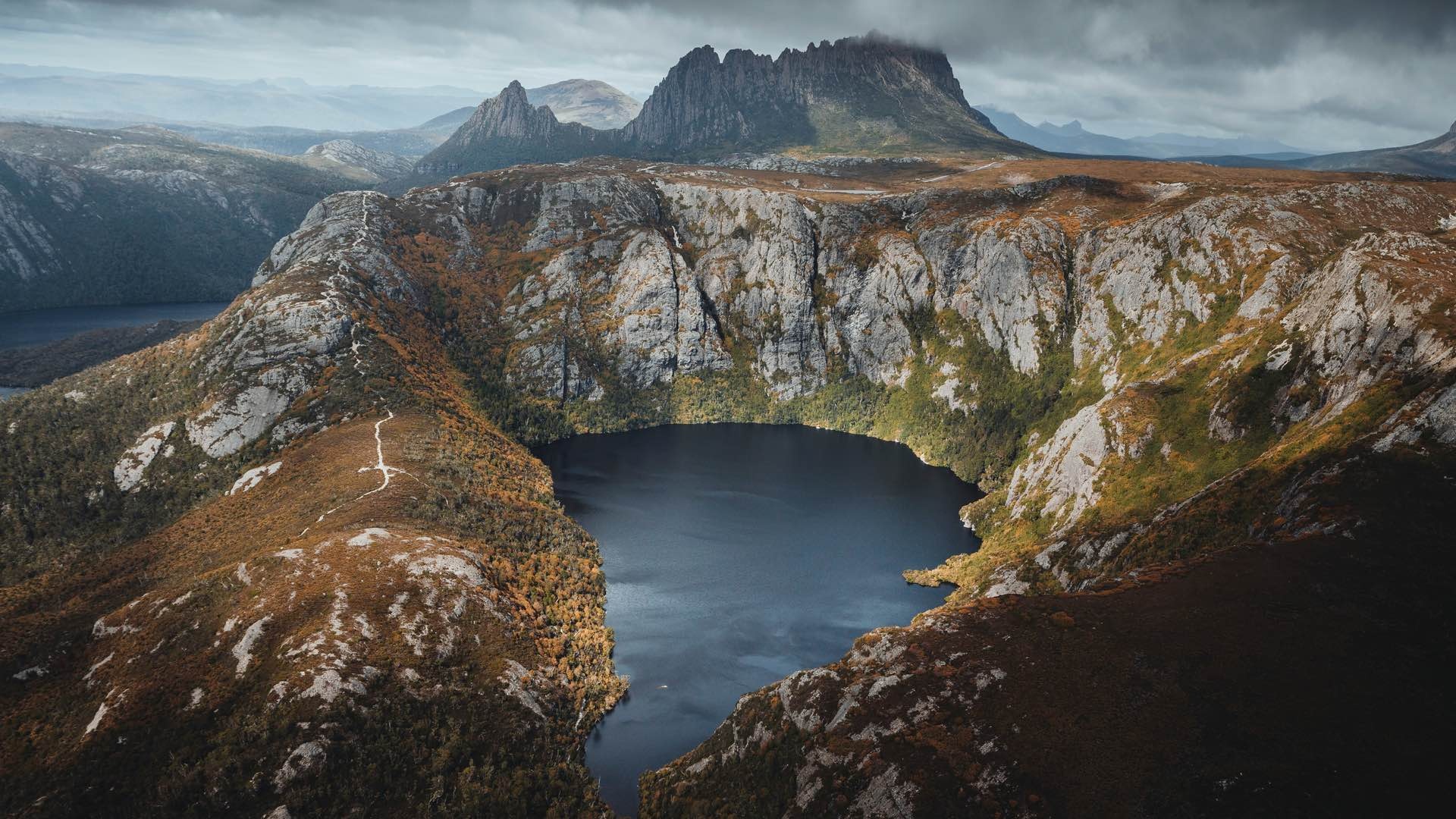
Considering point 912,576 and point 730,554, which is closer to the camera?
point 912,576

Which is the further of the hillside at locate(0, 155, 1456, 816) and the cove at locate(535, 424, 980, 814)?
the cove at locate(535, 424, 980, 814)

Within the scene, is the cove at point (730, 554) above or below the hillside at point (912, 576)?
below

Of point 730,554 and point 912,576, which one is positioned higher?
point 912,576

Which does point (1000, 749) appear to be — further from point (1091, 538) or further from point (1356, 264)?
point (1356, 264)

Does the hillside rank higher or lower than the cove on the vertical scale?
higher
